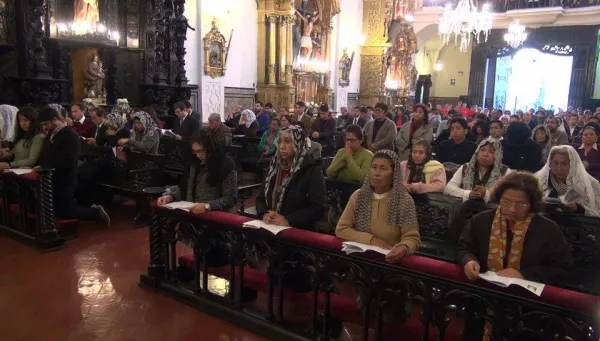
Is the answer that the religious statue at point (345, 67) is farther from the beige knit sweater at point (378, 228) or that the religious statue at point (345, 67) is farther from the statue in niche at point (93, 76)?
the beige knit sweater at point (378, 228)

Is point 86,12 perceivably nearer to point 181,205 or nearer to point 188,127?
point 188,127

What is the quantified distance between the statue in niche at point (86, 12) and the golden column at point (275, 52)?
5.51m

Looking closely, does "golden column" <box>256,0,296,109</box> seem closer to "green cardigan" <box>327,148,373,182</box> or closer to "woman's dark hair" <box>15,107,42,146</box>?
"woman's dark hair" <box>15,107,42,146</box>

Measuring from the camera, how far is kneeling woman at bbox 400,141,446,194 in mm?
4242

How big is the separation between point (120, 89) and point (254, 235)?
845cm

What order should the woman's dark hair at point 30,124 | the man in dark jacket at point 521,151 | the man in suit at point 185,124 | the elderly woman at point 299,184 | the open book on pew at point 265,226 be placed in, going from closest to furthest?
the open book on pew at point 265,226, the elderly woman at point 299,184, the man in dark jacket at point 521,151, the woman's dark hair at point 30,124, the man in suit at point 185,124

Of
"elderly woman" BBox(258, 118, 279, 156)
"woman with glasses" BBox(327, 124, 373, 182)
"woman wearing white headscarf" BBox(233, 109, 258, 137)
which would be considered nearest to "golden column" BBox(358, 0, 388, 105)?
"woman wearing white headscarf" BBox(233, 109, 258, 137)

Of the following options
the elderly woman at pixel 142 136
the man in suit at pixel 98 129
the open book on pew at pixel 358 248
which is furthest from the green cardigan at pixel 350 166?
the man in suit at pixel 98 129

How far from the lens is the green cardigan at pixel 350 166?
4688 mm

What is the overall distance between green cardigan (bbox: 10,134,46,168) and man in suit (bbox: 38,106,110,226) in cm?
8

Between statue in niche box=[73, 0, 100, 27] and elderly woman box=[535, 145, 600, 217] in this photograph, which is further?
statue in niche box=[73, 0, 100, 27]

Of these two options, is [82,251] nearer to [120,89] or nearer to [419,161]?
[419,161]

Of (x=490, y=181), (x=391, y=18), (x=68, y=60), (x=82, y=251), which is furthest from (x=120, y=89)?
(x=391, y=18)

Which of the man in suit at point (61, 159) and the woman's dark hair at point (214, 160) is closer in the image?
the woman's dark hair at point (214, 160)
